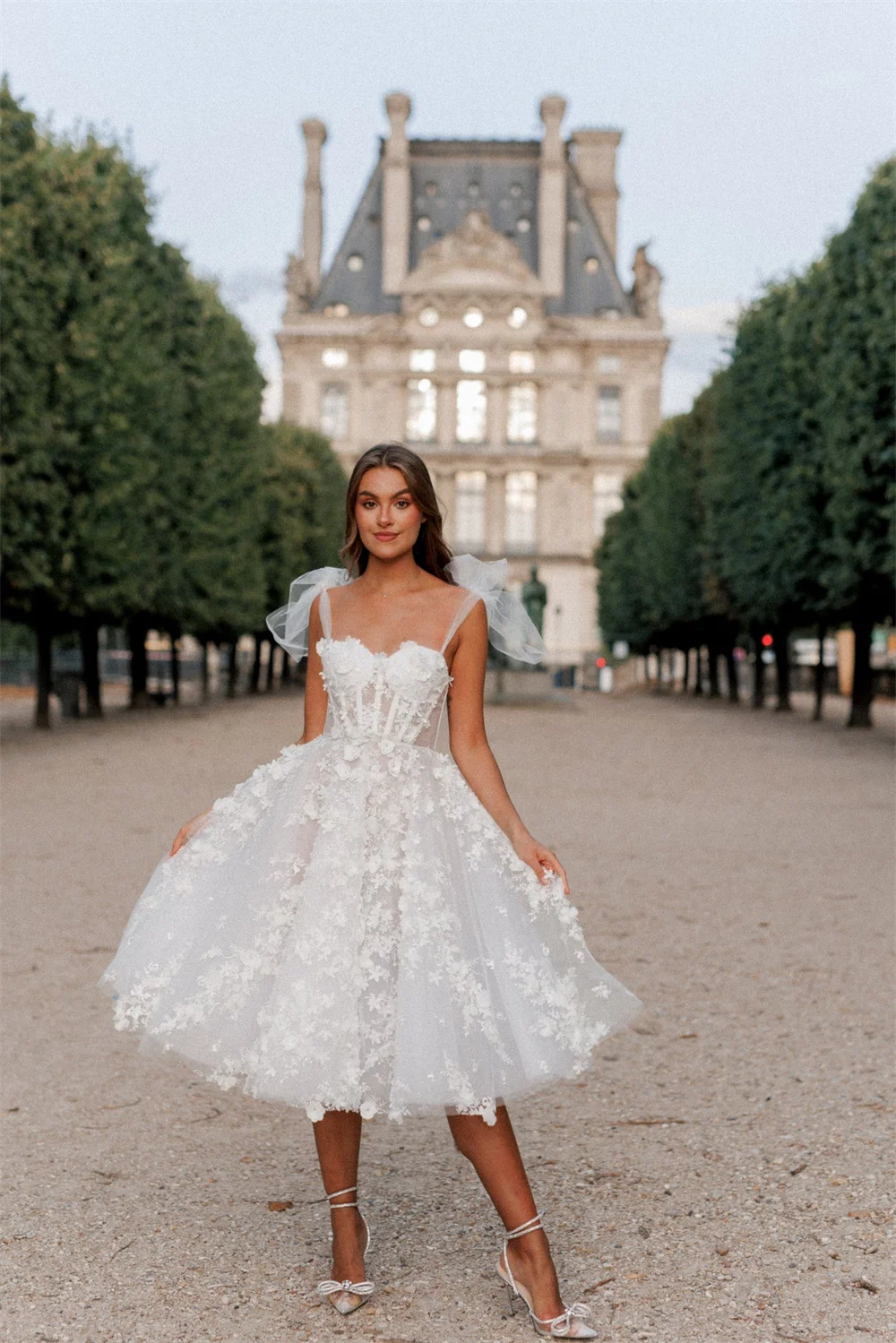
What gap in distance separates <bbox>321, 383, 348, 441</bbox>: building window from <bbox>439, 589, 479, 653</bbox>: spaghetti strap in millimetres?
90238

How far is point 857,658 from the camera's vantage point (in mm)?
27797

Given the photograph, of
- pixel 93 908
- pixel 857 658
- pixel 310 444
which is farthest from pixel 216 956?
pixel 310 444

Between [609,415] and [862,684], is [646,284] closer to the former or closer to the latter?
[609,415]

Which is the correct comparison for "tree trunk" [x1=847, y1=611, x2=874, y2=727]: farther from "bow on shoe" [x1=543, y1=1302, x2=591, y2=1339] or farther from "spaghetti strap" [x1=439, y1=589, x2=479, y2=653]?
"bow on shoe" [x1=543, y1=1302, x2=591, y2=1339]

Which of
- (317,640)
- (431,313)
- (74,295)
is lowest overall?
(317,640)

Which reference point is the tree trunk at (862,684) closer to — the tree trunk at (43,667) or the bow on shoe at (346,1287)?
the tree trunk at (43,667)

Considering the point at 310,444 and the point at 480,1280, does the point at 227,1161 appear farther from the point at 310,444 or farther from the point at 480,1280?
the point at 310,444

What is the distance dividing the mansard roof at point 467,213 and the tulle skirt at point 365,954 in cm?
9349

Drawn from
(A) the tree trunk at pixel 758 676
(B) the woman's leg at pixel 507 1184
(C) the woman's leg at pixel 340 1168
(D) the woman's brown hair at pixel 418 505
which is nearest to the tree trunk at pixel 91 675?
(A) the tree trunk at pixel 758 676

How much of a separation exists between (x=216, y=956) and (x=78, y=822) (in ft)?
30.5

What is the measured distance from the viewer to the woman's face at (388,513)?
3.71 meters

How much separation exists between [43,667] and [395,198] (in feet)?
250

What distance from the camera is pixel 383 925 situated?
11.3ft

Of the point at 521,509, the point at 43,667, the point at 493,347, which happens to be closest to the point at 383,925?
the point at 43,667
